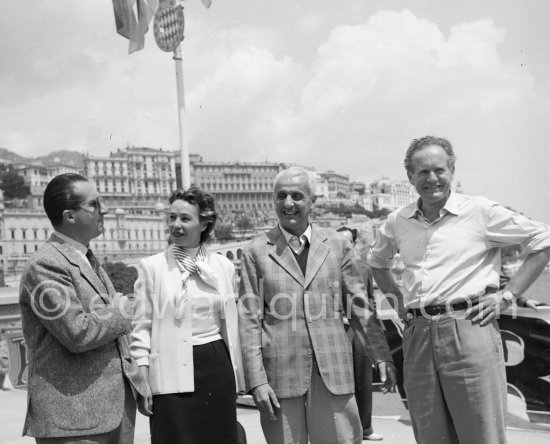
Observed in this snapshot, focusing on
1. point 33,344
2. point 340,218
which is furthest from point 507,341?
point 340,218

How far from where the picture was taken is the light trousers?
6.89 ft

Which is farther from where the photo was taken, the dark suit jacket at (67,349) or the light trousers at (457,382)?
the light trousers at (457,382)

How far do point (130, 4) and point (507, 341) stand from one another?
8519 mm

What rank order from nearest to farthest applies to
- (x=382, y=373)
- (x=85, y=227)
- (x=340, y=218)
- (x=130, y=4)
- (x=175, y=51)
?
(x=85, y=227) → (x=382, y=373) → (x=130, y=4) → (x=175, y=51) → (x=340, y=218)

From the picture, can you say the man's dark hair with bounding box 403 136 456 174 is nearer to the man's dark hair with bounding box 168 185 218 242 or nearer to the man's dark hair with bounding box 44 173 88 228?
the man's dark hair with bounding box 168 185 218 242

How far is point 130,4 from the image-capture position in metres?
10.0

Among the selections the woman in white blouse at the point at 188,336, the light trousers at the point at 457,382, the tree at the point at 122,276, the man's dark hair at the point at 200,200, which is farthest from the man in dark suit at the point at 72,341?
the tree at the point at 122,276

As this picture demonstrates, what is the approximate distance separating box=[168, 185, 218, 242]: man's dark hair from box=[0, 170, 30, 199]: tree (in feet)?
297

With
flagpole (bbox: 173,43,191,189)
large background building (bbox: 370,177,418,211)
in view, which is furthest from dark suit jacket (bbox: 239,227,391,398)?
large background building (bbox: 370,177,418,211)

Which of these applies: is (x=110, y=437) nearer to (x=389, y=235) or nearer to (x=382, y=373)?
(x=382, y=373)

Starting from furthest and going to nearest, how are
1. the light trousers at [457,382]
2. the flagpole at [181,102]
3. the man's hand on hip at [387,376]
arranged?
the flagpole at [181,102] → the man's hand on hip at [387,376] → the light trousers at [457,382]

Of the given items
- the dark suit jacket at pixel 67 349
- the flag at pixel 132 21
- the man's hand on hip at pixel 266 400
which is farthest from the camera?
the flag at pixel 132 21

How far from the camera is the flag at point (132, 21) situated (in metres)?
9.98

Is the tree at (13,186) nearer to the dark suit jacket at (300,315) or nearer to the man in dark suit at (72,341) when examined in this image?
the man in dark suit at (72,341)
